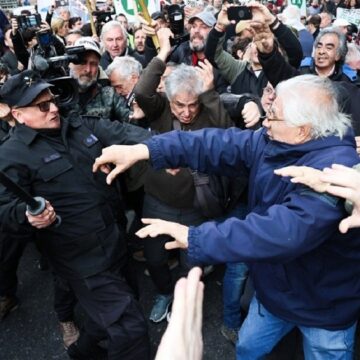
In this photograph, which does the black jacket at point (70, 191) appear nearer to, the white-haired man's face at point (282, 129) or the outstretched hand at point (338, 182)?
the white-haired man's face at point (282, 129)

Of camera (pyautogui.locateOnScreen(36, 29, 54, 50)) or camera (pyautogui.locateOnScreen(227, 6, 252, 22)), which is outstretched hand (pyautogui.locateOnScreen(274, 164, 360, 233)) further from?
camera (pyautogui.locateOnScreen(36, 29, 54, 50))

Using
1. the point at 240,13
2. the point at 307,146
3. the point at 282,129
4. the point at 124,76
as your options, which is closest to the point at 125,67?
the point at 124,76

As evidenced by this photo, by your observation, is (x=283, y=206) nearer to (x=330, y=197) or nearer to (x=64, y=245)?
(x=330, y=197)

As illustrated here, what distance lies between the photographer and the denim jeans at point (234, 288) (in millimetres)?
2758

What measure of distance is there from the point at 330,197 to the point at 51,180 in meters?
1.44

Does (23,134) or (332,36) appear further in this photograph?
(332,36)

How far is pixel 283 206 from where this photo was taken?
4.91ft

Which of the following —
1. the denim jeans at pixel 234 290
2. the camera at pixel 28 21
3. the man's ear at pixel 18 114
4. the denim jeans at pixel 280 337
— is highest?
the man's ear at pixel 18 114

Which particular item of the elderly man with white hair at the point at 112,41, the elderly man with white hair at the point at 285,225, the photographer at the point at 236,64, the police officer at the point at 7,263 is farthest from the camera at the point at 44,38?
the elderly man with white hair at the point at 112,41

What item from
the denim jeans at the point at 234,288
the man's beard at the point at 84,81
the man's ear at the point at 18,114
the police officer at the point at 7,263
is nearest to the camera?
the man's ear at the point at 18,114

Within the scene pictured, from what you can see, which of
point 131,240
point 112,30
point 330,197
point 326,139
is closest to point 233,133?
point 326,139

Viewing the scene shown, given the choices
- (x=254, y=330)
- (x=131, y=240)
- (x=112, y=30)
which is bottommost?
(x=131, y=240)

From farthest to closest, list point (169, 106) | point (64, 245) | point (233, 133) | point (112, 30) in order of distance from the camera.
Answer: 1. point (112, 30)
2. point (169, 106)
3. point (64, 245)
4. point (233, 133)

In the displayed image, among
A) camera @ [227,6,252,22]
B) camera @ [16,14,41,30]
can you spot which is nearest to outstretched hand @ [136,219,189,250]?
camera @ [227,6,252,22]
